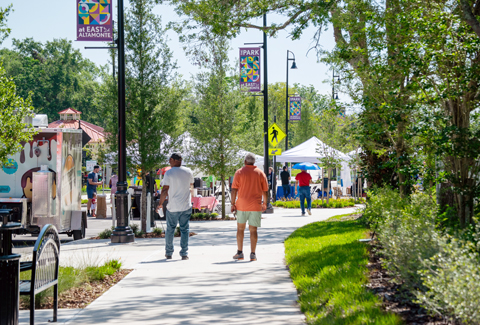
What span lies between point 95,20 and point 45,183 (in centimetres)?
444

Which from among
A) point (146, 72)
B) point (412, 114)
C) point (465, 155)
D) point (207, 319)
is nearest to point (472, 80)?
point (465, 155)

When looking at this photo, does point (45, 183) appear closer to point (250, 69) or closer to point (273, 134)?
point (250, 69)

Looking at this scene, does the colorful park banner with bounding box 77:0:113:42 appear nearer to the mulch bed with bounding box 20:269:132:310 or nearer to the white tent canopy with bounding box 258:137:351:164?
the mulch bed with bounding box 20:269:132:310

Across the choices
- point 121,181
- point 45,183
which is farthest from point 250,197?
point 45,183

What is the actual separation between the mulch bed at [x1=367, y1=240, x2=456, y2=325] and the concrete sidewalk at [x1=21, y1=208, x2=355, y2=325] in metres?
0.94

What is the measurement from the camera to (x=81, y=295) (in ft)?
24.6

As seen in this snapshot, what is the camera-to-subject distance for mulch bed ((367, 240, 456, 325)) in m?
5.20

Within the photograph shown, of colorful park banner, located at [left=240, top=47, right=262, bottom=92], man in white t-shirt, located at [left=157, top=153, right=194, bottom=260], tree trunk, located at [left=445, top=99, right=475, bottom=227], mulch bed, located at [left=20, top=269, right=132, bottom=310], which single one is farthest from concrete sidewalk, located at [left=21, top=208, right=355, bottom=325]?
colorful park banner, located at [left=240, top=47, right=262, bottom=92]

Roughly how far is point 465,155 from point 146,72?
1013 cm

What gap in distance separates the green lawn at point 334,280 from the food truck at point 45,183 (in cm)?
607

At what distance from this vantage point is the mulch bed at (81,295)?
22.9ft

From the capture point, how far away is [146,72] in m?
15.8

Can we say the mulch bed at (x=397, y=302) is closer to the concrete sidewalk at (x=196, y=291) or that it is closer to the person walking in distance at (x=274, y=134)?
the concrete sidewalk at (x=196, y=291)

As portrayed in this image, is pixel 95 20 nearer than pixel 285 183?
Yes
